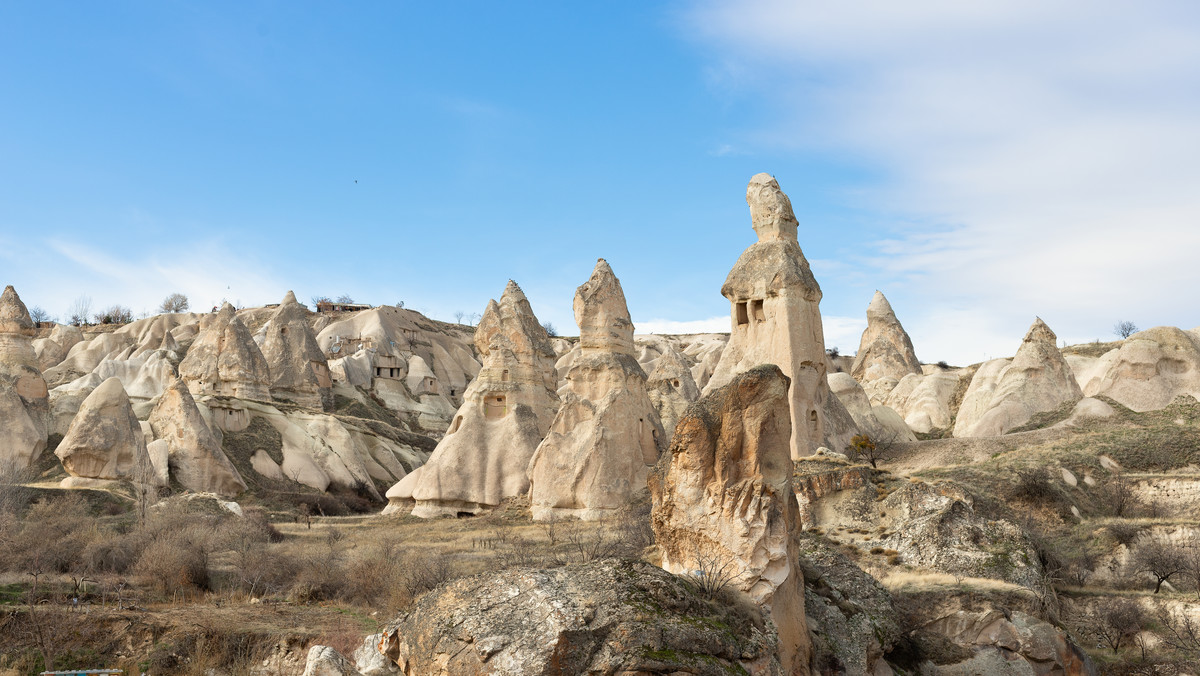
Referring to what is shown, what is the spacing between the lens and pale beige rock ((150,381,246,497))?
1088 inches

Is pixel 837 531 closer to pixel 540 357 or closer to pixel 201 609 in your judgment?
pixel 201 609

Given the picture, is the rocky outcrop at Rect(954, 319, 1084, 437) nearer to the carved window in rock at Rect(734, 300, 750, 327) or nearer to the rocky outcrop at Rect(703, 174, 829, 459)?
the rocky outcrop at Rect(703, 174, 829, 459)

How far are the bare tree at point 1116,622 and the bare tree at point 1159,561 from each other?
1507 mm

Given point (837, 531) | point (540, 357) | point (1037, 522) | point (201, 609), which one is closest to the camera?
point (201, 609)

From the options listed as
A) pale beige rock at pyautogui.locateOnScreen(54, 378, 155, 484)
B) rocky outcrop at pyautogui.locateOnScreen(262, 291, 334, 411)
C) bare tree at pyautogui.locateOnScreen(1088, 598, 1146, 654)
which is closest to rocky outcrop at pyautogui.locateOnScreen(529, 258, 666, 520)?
pale beige rock at pyautogui.locateOnScreen(54, 378, 155, 484)

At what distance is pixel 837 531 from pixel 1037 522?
231 inches

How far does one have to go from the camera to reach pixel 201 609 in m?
13.1

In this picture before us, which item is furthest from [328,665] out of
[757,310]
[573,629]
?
[757,310]

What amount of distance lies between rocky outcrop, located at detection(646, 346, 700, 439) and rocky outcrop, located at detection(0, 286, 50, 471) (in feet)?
55.0

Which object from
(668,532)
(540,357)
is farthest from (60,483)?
(668,532)

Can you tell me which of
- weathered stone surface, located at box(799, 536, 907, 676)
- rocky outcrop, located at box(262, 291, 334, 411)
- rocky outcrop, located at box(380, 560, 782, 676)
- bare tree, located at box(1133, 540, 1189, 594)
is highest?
rocky outcrop, located at box(262, 291, 334, 411)

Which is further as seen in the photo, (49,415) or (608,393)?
(49,415)

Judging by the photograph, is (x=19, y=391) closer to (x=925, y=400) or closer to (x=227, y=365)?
(x=227, y=365)

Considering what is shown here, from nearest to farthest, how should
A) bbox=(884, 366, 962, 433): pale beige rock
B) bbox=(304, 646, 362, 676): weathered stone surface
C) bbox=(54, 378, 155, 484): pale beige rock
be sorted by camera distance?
1. bbox=(304, 646, 362, 676): weathered stone surface
2. bbox=(54, 378, 155, 484): pale beige rock
3. bbox=(884, 366, 962, 433): pale beige rock
